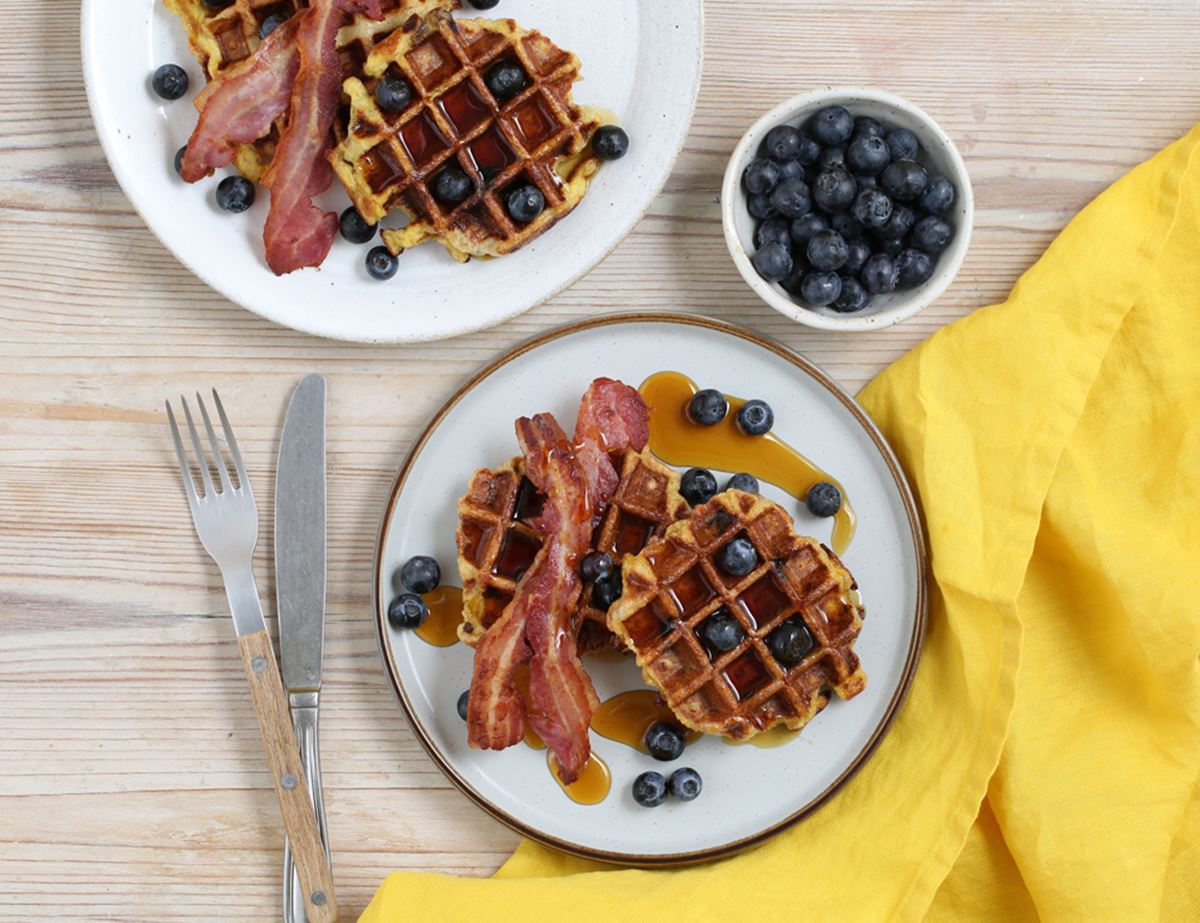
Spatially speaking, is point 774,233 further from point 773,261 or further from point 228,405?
point 228,405

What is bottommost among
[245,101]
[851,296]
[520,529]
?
[520,529]

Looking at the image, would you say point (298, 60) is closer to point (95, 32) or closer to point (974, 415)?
point (95, 32)

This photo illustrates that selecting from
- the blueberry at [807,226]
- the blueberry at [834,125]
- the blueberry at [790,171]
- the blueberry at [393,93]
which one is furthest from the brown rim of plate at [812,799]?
the blueberry at [393,93]

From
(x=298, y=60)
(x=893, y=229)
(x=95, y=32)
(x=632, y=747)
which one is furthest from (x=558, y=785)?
(x=95, y=32)

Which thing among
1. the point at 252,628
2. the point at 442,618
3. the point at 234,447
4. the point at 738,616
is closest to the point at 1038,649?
the point at 738,616

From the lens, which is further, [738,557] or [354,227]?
[354,227]

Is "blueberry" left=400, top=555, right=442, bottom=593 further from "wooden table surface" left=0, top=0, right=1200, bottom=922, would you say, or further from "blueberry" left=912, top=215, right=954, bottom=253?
"blueberry" left=912, top=215, right=954, bottom=253

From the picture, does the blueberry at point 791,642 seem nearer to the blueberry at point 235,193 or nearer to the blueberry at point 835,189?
the blueberry at point 835,189
